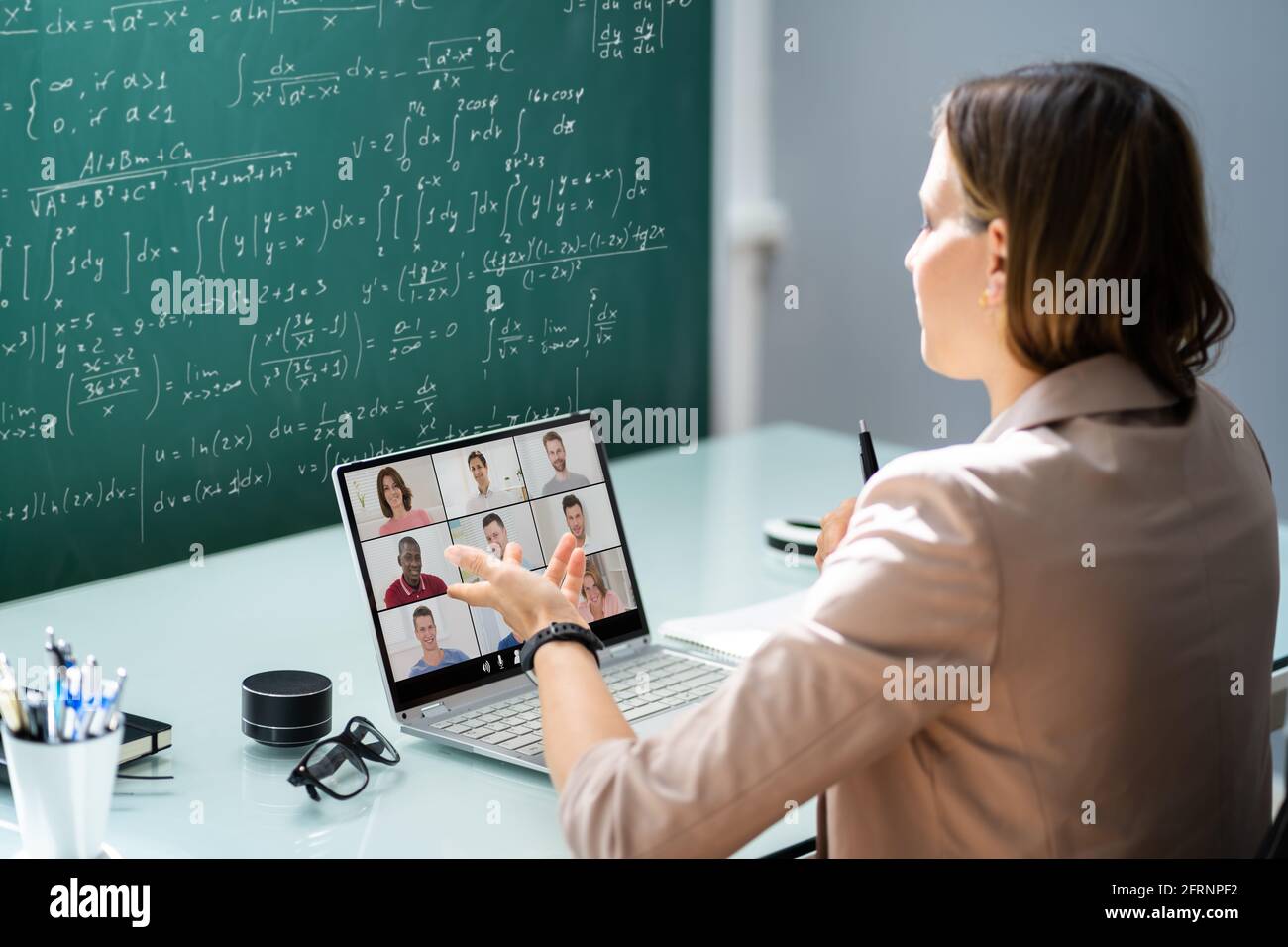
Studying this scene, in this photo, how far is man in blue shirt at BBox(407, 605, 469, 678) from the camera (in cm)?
141

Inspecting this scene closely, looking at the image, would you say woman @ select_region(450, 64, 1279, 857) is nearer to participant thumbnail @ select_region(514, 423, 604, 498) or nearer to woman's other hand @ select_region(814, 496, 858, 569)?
woman's other hand @ select_region(814, 496, 858, 569)

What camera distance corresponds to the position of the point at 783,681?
93cm

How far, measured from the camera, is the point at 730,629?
1.65 m

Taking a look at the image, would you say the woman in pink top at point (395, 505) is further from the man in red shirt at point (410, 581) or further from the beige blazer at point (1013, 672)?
the beige blazer at point (1013, 672)

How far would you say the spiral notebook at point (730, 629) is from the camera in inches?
62.9

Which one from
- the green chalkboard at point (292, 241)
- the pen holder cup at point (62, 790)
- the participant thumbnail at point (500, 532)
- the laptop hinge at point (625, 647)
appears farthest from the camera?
the green chalkboard at point (292, 241)

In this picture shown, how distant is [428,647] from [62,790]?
0.43 m

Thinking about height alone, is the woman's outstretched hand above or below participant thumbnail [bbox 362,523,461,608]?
above

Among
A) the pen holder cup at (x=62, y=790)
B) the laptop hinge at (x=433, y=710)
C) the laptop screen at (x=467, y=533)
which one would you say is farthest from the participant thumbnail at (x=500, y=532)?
the pen holder cup at (x=62, y=790)

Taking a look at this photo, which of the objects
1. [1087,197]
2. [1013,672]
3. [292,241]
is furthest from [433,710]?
[292,241]

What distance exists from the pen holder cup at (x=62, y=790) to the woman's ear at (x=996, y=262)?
70cm

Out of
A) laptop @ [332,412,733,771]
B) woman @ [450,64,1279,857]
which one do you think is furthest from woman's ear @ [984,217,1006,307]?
laptop @ [332,412,733,771]

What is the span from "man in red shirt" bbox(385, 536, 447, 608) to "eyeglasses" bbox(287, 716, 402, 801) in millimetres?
127
